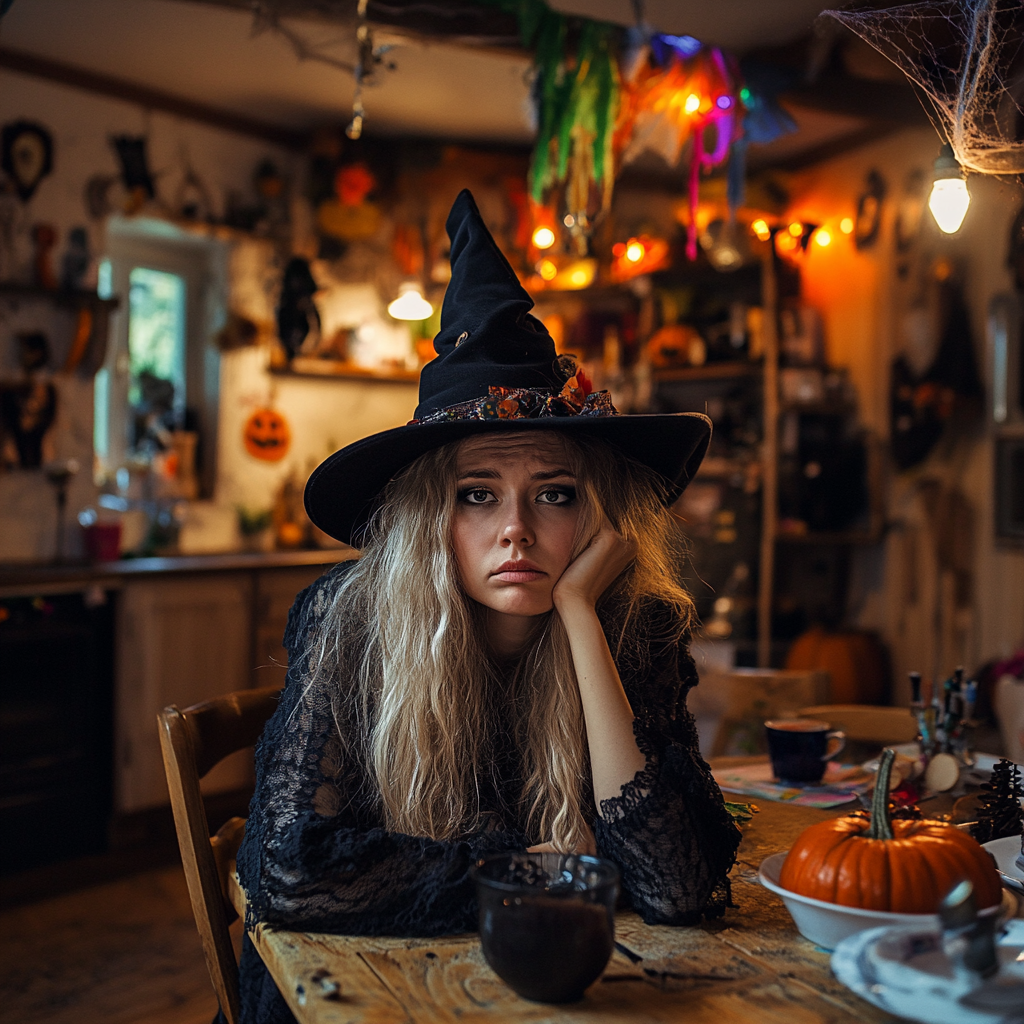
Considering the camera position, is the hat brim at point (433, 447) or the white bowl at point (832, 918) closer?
the white bowl at point (832, 918)

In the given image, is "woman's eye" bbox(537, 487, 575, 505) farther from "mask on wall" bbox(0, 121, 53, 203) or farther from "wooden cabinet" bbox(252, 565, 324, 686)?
"mask on wall" bbox(0, 121, 53, 203)

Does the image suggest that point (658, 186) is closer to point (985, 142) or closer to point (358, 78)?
point (358, 78)

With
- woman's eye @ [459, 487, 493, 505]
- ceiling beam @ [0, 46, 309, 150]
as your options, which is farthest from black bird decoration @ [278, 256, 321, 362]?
woman's eye @ [459, 487, 493, 505]

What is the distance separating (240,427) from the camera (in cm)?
470

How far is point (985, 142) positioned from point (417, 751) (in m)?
1.18

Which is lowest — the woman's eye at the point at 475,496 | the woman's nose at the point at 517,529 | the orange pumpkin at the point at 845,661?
the orange pumpkin at the point at 845,661

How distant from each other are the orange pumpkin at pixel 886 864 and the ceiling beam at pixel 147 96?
4272mm

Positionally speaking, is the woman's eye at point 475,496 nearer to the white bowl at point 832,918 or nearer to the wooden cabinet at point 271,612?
the white bowl at point 832,918

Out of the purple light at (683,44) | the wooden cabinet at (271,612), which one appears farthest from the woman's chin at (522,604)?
the wooden cabinet at (271,612)

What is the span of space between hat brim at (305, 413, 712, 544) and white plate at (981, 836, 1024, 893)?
664 mm

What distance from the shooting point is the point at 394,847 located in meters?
1.11

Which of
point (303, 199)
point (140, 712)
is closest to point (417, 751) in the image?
point (140, 712)

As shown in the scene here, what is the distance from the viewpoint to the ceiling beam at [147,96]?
3.93 metres

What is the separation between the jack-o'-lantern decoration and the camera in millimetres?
4703
